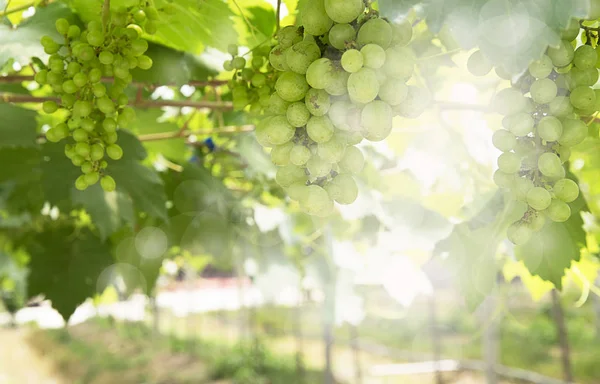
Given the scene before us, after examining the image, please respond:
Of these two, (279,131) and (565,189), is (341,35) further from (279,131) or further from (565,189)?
(565,189)

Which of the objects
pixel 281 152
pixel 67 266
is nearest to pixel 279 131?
pixel 281 152

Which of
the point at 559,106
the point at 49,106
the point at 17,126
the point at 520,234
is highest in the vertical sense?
the point at 17,126

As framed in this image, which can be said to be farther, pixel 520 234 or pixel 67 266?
pixel 67 266

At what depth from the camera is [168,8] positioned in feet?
2.64

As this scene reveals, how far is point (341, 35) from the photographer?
0.49 meters

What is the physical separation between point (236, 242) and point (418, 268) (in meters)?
0.74

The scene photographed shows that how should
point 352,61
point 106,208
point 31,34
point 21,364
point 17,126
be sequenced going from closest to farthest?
1. point 352,61
2. point 31,34
3. point 17,126
4. point 106,208
5. point 21,364

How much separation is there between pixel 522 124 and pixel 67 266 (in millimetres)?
1807

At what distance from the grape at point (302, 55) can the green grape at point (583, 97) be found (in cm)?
24

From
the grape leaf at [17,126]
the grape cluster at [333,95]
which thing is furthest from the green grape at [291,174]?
the grape leaf at [17,126]

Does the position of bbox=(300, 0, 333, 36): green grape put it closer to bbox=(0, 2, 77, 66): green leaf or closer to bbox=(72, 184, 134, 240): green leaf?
bbox=(0, 2, 77, 66): green leaf

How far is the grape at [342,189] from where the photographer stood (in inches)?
20.2

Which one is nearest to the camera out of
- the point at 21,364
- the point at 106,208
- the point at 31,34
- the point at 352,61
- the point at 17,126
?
the point at 352,61

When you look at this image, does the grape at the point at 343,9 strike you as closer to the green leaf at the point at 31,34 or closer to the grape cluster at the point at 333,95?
the grape cluster at the point at 333,95
